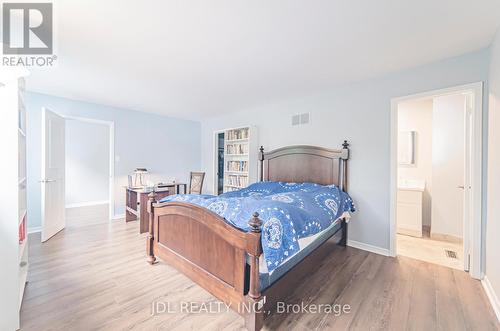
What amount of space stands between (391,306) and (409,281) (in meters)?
0.59

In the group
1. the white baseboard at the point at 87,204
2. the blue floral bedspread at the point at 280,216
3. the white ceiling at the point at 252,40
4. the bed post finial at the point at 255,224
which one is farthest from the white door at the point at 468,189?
the white baseboard at the point at 87,204

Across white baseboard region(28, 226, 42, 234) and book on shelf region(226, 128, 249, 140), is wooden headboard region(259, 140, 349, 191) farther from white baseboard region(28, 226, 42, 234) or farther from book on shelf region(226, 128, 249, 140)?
white baseboard region(28, 226, 42, 234)

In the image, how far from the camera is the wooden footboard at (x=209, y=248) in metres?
1.52

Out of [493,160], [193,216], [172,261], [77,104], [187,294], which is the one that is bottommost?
[187,294]

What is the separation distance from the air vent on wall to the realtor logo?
126 inches

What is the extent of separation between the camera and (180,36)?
6.52 feet

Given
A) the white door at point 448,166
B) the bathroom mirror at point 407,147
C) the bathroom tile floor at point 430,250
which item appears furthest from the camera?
the bathroom mirror at point 407,147

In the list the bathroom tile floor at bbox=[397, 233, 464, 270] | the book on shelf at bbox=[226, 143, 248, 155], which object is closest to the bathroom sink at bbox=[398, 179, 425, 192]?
the bathroom tile floor at bbox=[397, 233, 464, 270]

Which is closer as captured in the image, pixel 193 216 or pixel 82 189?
pixel 193 216

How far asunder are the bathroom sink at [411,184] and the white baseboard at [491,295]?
5.31 feet

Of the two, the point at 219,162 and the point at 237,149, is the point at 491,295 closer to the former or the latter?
the point at 237,149

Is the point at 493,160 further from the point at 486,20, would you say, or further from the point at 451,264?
the point at 451,264

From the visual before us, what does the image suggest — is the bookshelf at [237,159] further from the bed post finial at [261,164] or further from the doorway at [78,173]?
the doorway at [78,173]

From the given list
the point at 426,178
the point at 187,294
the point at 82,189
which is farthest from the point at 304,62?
the point at 82,189
